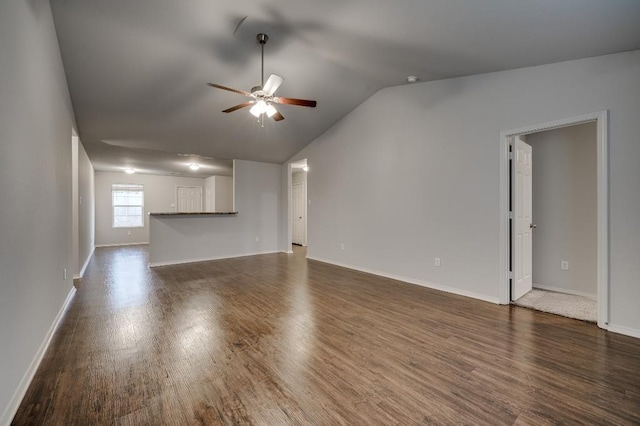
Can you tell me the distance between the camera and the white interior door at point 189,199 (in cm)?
994

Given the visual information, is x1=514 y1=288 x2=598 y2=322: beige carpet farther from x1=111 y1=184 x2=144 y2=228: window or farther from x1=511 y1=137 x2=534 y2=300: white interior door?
x1=111 y1=184 x2=144 y2=228: window

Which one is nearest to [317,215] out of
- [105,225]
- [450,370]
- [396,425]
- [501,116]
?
[501,116]

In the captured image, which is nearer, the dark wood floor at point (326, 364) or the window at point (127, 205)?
the dark wood floor at point (326, 364)

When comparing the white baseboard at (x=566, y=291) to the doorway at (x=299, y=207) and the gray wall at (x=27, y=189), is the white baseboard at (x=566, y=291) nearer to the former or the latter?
the gray wall at (x=27, y=189)

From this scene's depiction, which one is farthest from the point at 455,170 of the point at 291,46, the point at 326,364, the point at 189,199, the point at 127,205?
the point at 127,205

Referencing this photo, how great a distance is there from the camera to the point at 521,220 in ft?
11.7

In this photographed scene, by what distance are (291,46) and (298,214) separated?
6091 mm

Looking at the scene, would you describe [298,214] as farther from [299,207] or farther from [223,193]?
[223,193]

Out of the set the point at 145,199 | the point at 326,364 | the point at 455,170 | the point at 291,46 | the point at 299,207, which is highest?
the point at 291,46

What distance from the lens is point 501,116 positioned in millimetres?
3348

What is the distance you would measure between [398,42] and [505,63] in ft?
4.13

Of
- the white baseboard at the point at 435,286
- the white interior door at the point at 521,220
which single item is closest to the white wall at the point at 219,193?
the white baseboard at the point at 435,286

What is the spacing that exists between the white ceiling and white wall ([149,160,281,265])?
2.05 m

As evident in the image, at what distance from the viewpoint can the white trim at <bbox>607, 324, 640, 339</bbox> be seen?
2.50 m
